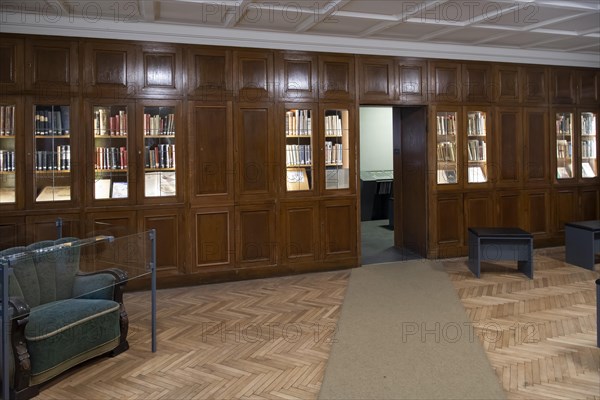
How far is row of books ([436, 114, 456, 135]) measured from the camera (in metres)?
7.43

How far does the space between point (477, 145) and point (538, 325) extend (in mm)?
3674

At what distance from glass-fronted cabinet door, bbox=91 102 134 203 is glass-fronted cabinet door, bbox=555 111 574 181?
6.54 meters

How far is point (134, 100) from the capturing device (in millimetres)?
5883

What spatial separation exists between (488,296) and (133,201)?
415 centimetres

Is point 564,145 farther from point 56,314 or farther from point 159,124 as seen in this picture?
point 56,314

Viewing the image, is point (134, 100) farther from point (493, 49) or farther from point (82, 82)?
point (493, 49)

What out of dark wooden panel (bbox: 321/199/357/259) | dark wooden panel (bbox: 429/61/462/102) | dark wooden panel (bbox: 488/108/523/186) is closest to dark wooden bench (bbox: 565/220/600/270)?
dark wooden panel (bbox: 488/108/523/186)

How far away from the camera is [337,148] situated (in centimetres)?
686

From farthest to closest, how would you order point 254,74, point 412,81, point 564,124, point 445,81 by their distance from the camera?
point 564,124 < point 445,81 < point 412,81 < point 254,74

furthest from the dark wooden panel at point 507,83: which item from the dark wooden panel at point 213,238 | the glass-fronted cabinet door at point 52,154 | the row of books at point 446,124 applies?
the glass-fronted cabinet door at point 52,154

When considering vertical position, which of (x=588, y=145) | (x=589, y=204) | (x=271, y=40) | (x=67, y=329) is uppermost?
(x=271, y=40)

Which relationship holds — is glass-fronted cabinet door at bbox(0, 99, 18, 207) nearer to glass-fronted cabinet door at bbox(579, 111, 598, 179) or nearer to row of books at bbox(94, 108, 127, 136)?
row of books at bbox(94, 108, 127, 136)

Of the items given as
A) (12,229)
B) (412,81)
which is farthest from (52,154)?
(412,81)

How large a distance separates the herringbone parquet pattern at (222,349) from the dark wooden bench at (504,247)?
6.03 feet
